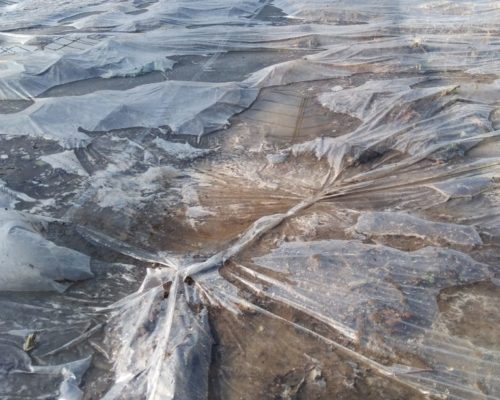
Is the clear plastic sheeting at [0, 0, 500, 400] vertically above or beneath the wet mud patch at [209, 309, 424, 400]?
above

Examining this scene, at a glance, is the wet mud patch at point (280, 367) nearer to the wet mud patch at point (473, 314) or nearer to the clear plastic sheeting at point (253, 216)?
the clear plastic sheeting at point (253, 216)

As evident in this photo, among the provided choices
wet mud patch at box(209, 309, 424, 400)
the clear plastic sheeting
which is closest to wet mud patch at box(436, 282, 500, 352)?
the clear plastic sheeting

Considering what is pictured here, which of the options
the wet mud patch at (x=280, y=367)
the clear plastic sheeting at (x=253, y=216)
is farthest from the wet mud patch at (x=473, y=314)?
the wet mud patch at (x=280, y=367)

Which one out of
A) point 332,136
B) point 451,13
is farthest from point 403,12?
point 332,136

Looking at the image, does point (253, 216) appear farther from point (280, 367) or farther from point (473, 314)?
point (473, 314)

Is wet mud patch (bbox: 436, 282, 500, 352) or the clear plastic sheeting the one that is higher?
the clear plastic sheeting

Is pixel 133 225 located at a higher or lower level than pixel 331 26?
lower

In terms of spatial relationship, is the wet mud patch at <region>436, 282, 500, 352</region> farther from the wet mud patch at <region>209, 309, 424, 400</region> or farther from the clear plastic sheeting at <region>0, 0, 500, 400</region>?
the wet mud patch at <region>209, 309, 424, 400</region>

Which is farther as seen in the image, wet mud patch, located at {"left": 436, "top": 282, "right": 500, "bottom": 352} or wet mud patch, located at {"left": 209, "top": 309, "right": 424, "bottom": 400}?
wet mud patch, located at {"left": 436, "top": 282, "right": 500, "bottom": 352}

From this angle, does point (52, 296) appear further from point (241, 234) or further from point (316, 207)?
point (316, 207)
